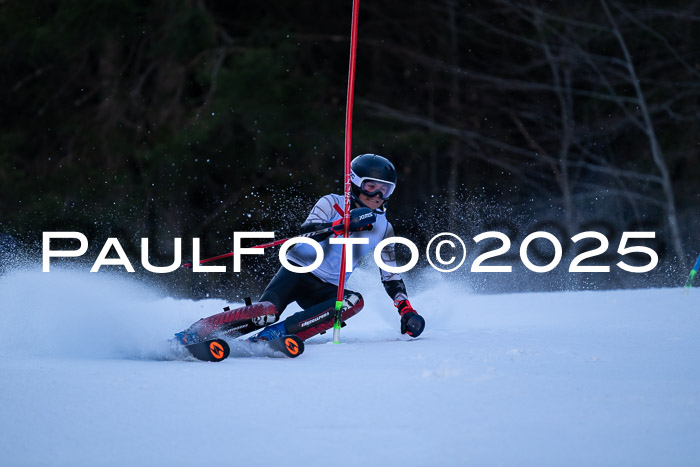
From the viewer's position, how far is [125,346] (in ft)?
17.9

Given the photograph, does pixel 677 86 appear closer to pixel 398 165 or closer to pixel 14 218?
pixel 398 165

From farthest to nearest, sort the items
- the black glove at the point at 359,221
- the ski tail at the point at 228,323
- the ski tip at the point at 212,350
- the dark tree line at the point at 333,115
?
1. the dark tree line at the point at 333,115
2. the black glove at the point at 359,221
3. the ski tail at the point at 228,323
4. the ski tip at the point at 212,350

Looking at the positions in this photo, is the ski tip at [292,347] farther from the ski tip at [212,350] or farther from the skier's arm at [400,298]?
the skier's arm at [400,298]

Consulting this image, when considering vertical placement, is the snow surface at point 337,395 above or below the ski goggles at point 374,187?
below

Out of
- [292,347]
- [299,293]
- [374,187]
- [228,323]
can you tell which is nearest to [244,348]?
[228,323]

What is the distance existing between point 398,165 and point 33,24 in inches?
304

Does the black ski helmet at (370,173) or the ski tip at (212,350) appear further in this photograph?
the black ski helmet at (370,173)

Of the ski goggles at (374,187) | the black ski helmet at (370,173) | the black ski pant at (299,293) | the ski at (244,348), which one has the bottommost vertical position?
the ski at (244,348)

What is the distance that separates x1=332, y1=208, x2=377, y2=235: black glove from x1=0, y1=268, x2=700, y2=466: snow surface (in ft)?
2.41

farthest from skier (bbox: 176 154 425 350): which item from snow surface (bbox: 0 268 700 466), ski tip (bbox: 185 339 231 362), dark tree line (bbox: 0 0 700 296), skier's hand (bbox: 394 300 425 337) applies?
dark tree line (bbox: 0 0 700 296)

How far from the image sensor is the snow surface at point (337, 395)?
307cm

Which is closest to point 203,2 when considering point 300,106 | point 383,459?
point 300,106

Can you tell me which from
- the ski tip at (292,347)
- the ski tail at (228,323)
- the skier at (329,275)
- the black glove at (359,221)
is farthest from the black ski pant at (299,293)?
the black glove at (359,221)

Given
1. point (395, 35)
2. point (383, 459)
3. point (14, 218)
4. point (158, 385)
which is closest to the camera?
point (383, 459)
